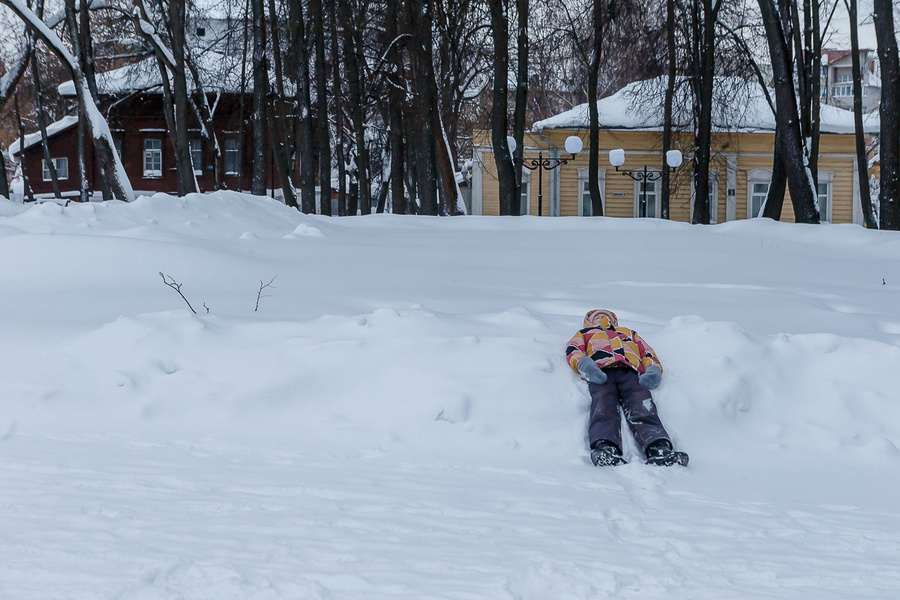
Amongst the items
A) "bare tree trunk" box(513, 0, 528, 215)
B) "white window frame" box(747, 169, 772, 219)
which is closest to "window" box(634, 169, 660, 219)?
"white window frame" box(747, 169, 772, 219)

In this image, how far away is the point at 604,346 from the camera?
5.28 m

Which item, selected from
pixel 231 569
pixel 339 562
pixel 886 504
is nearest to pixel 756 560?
pixel 886 504

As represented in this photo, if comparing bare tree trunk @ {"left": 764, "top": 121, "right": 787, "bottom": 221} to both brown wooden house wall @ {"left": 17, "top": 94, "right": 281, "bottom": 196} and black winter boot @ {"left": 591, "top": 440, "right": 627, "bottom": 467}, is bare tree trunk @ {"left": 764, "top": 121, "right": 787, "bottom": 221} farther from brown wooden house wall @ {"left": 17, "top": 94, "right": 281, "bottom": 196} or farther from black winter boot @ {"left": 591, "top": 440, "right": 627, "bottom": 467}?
brown wooden house wall @ {"left": 17, "top": 94, "right": 281, "bottom": 196}

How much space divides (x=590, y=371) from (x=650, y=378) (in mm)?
357

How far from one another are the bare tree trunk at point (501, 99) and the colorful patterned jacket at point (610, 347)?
12.1m

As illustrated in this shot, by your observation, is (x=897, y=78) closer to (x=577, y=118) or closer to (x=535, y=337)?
(x=535, y=337)

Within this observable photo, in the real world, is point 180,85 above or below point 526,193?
above

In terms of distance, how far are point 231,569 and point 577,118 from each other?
2941cm

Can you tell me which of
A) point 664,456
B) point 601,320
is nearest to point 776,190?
point 601,320

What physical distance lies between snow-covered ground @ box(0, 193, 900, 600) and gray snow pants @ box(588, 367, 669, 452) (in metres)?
0.16

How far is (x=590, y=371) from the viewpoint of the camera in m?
5.06

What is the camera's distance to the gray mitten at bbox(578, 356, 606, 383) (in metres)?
5.02

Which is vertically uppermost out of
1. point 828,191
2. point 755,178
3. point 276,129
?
point 276,129

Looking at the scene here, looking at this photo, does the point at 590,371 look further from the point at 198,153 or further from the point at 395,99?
the point at 198,153
